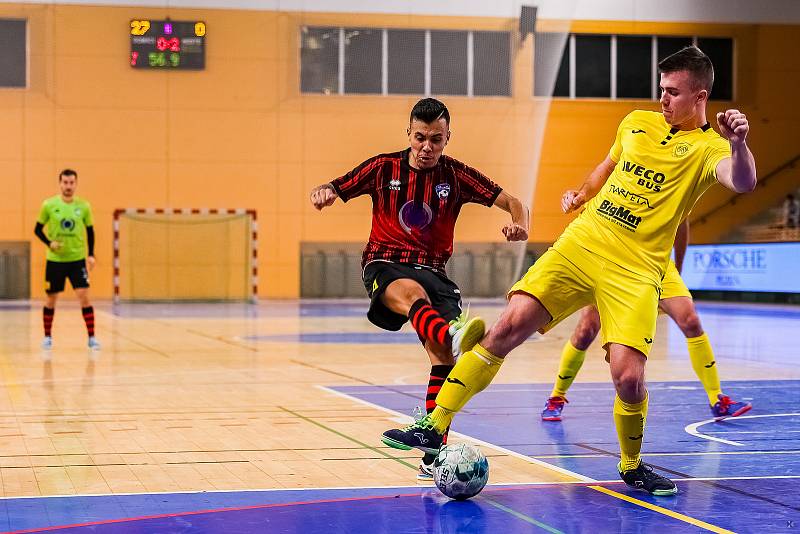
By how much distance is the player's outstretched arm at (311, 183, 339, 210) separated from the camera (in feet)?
21.7

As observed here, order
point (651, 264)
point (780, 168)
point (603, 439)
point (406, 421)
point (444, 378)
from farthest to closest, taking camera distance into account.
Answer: point (780, 168), point (406, 421), point (603, 439), point (444, 378), point (651, 264)

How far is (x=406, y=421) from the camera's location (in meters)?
8.62

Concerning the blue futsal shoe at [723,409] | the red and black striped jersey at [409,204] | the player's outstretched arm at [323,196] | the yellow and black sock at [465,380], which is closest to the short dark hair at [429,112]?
the red and black striped jersey at [409,204]

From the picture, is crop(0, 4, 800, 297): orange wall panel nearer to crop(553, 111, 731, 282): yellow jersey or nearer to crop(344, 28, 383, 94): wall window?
crop(344, 28, 383, 94): wall window

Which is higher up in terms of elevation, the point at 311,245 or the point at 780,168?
the point at 780,168

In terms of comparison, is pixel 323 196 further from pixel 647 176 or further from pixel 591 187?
pixel 647 176

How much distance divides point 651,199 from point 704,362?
10.3ft

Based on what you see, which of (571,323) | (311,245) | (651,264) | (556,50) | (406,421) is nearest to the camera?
(651,264)

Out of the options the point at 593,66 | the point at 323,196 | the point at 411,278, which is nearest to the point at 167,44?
the point at 593,66

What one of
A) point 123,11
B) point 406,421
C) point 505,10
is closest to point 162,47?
point 123,11

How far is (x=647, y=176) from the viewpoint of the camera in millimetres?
6074

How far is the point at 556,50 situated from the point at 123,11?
11.8m

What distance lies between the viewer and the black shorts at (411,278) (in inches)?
259

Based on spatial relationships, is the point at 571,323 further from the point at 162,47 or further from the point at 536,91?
the point at 162,47
